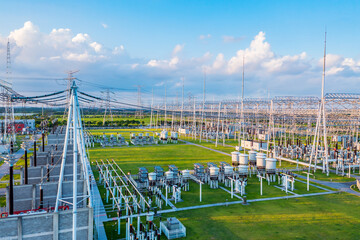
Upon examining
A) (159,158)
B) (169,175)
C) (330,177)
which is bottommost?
(330,177)

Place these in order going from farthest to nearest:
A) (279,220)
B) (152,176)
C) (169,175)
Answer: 1. (169,175)
2. (152,176)
3. (279,220)

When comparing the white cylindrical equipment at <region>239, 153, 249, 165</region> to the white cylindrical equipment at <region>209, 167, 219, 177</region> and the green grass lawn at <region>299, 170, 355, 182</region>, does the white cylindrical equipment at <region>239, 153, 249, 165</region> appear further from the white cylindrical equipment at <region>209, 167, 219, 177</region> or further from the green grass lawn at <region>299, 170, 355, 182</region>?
the green grass lawn at <region>299, 170, 355, 182</region>

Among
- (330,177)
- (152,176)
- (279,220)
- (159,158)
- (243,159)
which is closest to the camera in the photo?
(279,220)

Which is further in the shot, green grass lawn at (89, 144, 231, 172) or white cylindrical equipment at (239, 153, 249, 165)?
green grass lawn at (89, 144, 231, 172)

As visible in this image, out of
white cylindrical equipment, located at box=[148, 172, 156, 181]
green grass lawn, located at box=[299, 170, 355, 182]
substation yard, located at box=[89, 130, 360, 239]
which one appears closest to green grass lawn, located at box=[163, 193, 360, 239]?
substation yard, located at box=[89, 130, 360, 239]

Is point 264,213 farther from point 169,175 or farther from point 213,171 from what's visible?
point 169,175

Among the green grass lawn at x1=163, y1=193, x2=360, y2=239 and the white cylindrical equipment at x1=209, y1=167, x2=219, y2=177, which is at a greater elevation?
the white cylindrical equipment at x1=209, y1=167, x2=219, y2=177

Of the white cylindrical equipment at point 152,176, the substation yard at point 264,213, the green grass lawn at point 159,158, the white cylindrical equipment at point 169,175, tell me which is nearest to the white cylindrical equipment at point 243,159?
the substation yard at point 264,213

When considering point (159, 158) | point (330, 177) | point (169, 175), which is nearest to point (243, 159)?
point (330, 177)

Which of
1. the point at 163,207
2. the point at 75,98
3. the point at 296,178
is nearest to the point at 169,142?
the point at 296,178

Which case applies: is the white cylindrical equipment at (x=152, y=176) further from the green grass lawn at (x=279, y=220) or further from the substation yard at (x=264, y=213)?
the green grass lawn at (x=279, y=220)

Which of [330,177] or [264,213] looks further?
[330,177]
